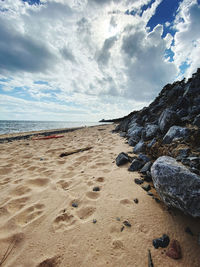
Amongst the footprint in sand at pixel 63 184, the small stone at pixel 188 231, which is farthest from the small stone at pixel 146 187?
the footprint in sand at pixel 63 184

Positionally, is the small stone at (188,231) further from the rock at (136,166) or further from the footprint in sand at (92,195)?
the rock at (136,166)

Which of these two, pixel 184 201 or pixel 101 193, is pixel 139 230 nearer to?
pixel 184 201

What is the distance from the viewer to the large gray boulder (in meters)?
1.23

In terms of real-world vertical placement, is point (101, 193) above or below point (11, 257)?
above

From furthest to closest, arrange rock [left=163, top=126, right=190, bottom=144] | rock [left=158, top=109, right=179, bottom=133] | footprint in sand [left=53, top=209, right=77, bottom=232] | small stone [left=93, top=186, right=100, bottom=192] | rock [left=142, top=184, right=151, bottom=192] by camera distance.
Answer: rock [left=158, top=109, right=179, bottom=133] → rock [left=163, top=126, right=190, bottom=144] → small stone [left=93, top=186, right=100, bottom=192] → rock [left=142, top=184, right=151, bottom=192] → footprint in sand [left=53, top=209, right=77, bottom=232]

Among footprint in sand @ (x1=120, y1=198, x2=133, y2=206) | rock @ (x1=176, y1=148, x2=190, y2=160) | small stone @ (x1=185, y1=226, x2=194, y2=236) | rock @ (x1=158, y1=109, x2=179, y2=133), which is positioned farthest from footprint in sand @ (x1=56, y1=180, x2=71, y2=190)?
rock @ (x1=158, y1=109, x2=179, y2=133)

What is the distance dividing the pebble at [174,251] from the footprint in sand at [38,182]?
218cm

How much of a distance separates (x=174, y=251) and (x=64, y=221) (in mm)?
1233

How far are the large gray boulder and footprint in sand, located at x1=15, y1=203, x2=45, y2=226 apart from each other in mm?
1725

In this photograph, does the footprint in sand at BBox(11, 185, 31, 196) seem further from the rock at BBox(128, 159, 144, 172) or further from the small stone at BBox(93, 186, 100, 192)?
the rock at BBox(128, 159, 144, 172)

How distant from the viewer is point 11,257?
44.9 inches

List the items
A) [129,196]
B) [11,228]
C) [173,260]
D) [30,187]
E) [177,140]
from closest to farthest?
1. [173,260]
2. [11,228]
3. [129,196]
4. [30,187]
5. [177,140]

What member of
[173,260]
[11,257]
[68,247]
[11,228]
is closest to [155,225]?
[173,260]

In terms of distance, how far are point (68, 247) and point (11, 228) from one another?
2.66ft
